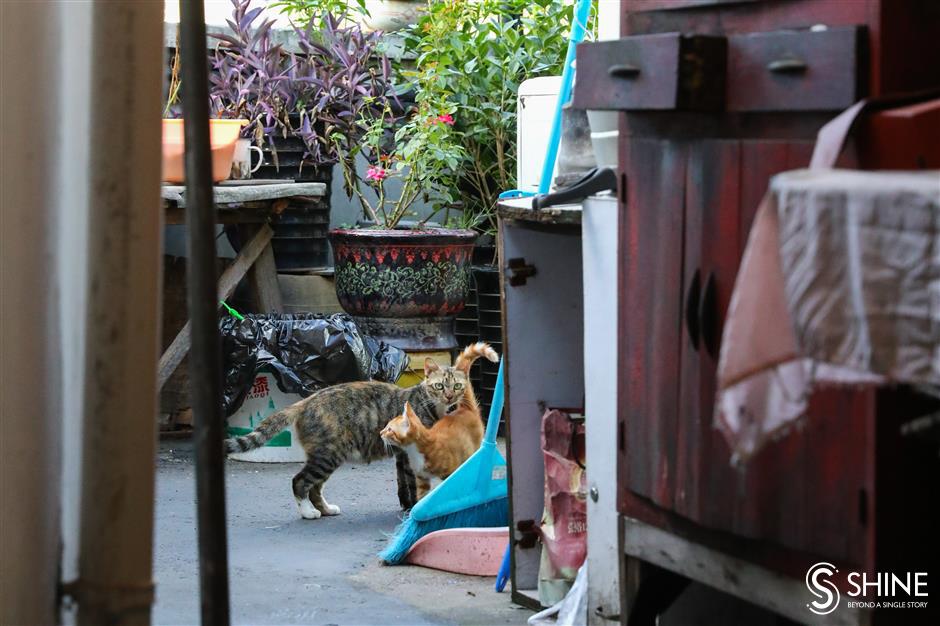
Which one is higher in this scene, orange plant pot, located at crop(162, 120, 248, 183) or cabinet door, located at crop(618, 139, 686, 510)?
orange plant pot, located at crop(162, 120, 248, 183)

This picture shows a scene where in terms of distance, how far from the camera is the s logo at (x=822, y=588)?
2.08m

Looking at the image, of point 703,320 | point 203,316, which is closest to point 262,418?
point 703,320

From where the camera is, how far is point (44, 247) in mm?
2186

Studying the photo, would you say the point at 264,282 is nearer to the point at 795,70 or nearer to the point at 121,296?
the point at 121,296

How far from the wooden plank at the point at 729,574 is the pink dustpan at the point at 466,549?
140 centimetres

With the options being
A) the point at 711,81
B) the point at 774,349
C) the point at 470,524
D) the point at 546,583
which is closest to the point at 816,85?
the point at 711,81

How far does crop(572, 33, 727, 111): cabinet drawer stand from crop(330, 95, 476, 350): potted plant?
381 cm

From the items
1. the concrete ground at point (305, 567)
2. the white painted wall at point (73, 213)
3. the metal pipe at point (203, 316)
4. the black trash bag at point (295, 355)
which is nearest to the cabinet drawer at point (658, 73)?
the metal pipe at point (203, 316)

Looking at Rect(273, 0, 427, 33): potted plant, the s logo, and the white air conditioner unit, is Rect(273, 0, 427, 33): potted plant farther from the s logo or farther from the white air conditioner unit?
the s logo

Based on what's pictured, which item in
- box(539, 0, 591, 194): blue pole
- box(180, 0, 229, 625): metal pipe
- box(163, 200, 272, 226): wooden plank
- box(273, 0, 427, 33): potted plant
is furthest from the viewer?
box(273, 0, 427, 33): potted plant

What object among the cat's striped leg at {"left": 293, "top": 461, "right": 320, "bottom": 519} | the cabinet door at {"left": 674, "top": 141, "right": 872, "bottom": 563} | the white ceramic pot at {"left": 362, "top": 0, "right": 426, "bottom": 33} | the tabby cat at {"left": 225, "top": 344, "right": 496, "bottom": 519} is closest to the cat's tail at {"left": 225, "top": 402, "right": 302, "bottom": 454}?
the tabby cat at {"left": 225, "top": 344, "right": 496, "bottom": 519}

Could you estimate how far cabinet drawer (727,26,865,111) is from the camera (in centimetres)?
193

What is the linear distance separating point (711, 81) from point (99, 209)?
1.14 metres

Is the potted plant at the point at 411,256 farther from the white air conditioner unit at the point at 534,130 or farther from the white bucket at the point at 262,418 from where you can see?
the white air conditioner unit at the point at 534,130
